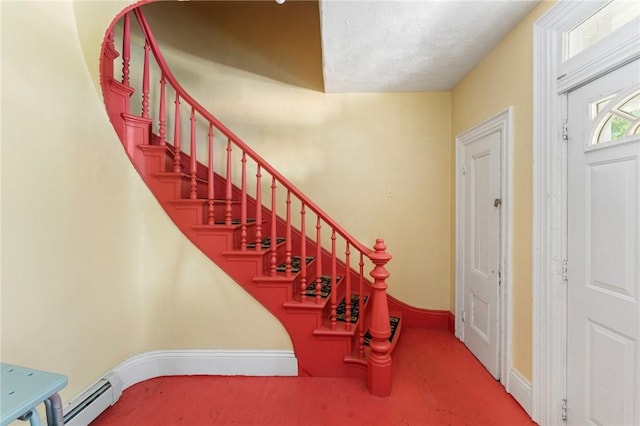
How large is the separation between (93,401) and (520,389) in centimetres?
255

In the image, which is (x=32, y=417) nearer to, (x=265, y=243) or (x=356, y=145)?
(x=265, y=243)

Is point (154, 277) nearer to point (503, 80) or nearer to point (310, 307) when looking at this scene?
point (310, 307)

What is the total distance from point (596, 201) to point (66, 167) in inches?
105

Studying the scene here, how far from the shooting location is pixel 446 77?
7.77 feet

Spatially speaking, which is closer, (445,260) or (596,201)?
(596,201)

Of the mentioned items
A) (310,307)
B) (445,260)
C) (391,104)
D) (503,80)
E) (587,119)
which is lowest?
(310,307)

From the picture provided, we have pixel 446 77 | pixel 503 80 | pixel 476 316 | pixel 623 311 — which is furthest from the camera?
pixel 446 77

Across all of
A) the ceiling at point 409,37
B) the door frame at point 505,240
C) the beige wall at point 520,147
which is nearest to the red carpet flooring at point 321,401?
the door frame at point 505,240

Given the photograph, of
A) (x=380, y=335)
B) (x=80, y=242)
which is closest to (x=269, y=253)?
(x=380, y=335)

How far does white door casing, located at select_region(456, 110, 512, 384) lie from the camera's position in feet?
5.97

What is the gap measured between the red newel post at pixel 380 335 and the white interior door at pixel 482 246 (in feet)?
2.77

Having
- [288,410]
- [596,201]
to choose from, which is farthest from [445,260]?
[288,410]

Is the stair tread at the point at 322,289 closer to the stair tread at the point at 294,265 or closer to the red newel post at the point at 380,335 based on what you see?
the stair tread at the point at 294,265

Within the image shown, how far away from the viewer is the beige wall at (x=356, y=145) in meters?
2.70
